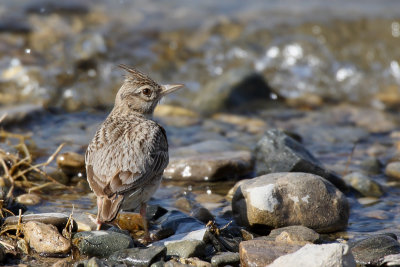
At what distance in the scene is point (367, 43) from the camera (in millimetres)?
14219

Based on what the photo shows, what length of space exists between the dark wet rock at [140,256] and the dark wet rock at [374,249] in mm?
1731

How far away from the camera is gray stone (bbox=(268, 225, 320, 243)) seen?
5.57m

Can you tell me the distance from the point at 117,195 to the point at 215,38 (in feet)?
31.1

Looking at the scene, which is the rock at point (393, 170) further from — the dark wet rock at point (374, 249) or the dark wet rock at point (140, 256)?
the dark wet rock at point (140, 256)

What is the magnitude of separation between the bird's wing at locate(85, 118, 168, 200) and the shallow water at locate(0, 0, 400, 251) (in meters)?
3.21

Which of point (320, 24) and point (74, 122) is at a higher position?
point (320, 24)

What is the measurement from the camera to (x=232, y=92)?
39.8 feet

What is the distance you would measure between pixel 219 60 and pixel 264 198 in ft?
26.7

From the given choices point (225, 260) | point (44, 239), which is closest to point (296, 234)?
point (225, 260)

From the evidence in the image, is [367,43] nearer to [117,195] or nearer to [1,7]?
[1,7]

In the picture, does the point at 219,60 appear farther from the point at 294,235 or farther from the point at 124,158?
the point at 294,235

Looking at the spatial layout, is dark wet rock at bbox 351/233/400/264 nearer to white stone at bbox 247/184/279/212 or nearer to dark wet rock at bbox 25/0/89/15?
white stone at bbox 247/184/279/212

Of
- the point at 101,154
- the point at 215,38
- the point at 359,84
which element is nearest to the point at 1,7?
the point at 215,38

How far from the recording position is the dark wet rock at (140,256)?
17.2 feet
